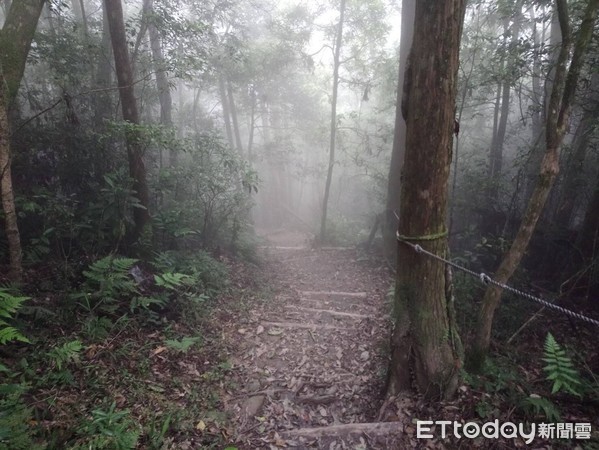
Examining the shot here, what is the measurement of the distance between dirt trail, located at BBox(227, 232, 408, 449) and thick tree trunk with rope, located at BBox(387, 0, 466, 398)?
71cm

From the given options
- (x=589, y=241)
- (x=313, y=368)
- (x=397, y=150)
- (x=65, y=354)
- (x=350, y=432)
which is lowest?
(x=313, y=368)

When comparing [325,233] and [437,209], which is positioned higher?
[437,209]

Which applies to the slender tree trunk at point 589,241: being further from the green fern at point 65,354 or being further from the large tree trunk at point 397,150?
the green fern at point 65,354

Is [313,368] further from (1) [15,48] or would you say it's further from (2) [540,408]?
(1) [15,48]

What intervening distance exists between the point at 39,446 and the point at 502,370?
454cm

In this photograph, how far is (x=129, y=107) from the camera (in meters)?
6.98

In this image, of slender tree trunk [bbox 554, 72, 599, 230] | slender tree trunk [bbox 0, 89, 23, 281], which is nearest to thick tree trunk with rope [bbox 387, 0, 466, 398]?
slender tree trunk [bbox 0, 89, 23, 281]

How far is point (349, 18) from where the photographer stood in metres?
14.5

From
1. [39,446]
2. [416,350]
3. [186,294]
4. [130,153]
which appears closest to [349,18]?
[130,153]

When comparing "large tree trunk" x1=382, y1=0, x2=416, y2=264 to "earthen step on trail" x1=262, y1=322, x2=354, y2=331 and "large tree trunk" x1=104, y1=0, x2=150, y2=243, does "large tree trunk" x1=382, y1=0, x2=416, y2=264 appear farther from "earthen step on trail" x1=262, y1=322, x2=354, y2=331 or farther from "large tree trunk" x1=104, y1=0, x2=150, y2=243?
"large tree trunk" x1=104, y1=0, x2=150, y2=243

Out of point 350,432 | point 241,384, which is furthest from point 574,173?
point 241,384

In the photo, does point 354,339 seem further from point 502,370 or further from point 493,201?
point 493,201

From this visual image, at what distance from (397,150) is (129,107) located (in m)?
6.98

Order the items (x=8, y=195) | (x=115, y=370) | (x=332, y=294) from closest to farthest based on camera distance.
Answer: (x=115, y=370), (x=8, y=195), (x=332, y=294)
